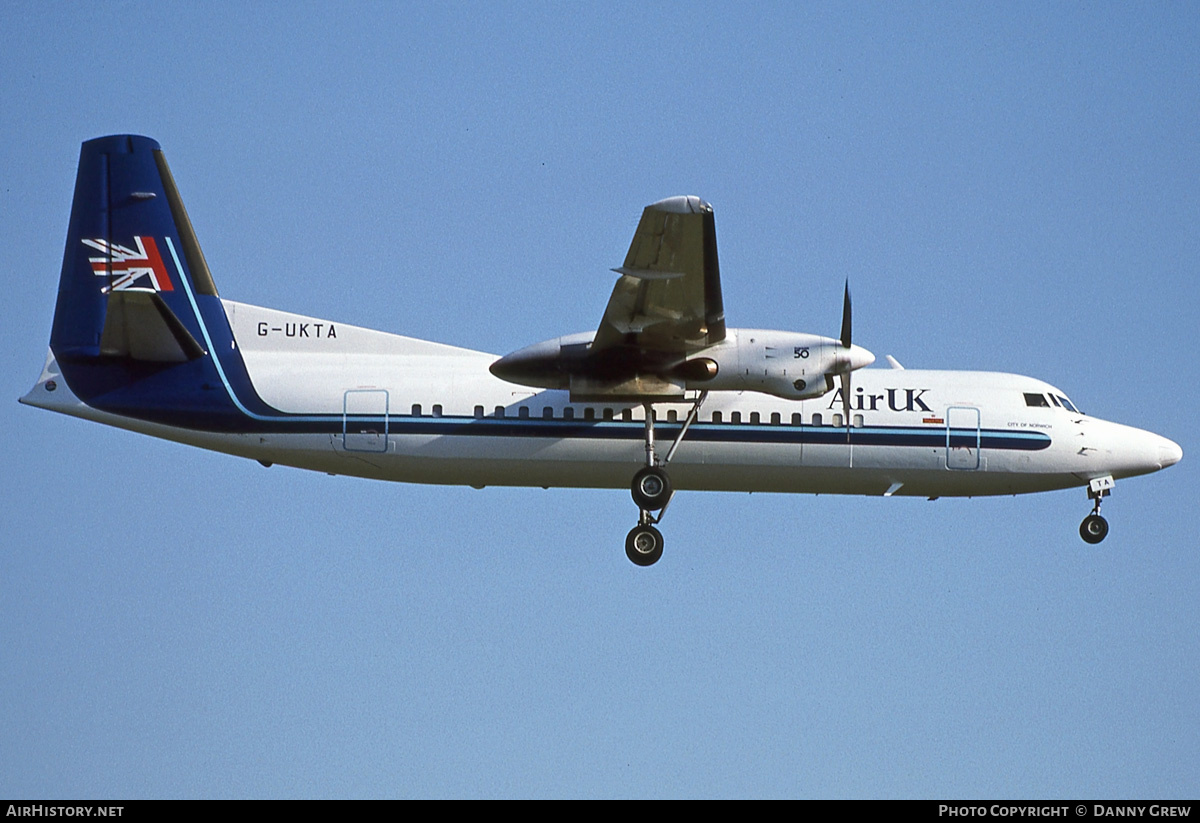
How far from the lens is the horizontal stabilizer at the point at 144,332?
2255cm

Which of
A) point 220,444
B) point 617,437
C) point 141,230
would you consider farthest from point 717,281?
point 141,230

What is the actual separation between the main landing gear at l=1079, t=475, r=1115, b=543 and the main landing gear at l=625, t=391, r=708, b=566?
6956mm

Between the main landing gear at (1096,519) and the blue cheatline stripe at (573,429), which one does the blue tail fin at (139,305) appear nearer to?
the blue cheatline stripe at (573,429)

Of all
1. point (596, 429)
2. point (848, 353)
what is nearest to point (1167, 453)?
point (848, 353)

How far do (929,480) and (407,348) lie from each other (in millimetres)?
8843

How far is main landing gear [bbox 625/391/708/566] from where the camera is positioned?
23562 mm

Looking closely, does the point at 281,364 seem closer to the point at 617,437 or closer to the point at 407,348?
the point at 407,348

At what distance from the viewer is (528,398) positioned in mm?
24031

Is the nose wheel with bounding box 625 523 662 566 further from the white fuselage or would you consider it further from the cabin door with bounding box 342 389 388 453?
the cabin door with bounding box 342 389 388 453

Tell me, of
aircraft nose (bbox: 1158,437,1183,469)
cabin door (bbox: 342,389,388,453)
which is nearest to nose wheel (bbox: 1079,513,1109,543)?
aircraft nose (bbox: 1158,437,1183,469)

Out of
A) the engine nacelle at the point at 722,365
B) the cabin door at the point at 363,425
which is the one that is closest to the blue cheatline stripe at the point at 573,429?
the cabin door at the point at 363,425

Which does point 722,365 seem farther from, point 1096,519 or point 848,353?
point 1096,519

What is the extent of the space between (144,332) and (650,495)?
811cm

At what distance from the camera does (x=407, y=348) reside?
24.8 metres
